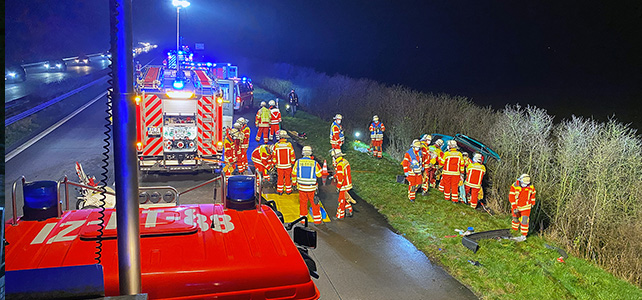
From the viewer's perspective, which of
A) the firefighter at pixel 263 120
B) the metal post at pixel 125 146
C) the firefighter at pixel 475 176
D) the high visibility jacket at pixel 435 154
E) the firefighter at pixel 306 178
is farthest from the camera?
the firefighter at pixel 263 120

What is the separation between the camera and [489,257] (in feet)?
28.7

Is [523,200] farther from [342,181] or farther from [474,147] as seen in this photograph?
[474,147]

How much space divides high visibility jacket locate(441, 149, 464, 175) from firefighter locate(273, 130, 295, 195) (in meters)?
3.96

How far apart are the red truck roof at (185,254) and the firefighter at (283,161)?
770 centimetres

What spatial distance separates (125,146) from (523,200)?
8750mm

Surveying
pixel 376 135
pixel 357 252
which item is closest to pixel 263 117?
pixel 376 135

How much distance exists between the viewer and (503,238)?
31.5ft

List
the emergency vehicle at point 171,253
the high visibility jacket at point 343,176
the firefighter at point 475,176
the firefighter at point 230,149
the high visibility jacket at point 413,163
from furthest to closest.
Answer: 1. the firefighter at point 230,149
2. the high visibility jacket at point 413,163
3. the firefighter at point 475,176
4. the high visibility jacket at point 343,176
5. the emergency vehicle at point 171,253

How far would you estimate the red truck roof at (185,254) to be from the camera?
3148mm

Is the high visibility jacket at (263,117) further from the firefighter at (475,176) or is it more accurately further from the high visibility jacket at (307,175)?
the firefighter at (475,176)

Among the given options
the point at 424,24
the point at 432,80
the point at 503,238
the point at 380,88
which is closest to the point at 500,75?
the point at 432,80

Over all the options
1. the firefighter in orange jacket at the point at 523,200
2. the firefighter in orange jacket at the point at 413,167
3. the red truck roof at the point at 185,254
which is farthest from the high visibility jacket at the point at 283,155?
the red truck roof at the point at 185,254

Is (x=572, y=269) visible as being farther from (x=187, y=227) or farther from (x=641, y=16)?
(x=641, y=16)

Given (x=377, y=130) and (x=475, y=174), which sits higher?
(x=377, y=130)
